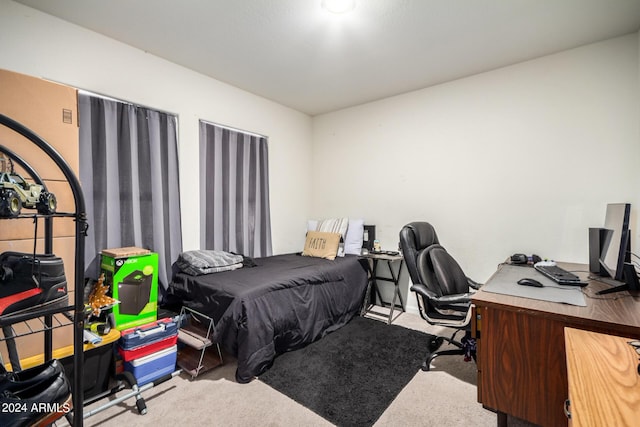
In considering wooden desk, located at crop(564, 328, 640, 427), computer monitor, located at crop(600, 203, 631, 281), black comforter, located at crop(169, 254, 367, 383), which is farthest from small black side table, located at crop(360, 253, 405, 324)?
wooden desk, located at crop(564, 328, 640, 427)

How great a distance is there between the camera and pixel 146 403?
69.9 inches

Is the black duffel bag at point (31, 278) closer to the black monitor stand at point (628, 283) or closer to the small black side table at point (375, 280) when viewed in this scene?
the black monitor stand at point (628, 283)

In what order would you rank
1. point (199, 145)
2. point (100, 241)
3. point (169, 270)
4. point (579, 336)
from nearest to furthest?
point (579, 336) < point (100, 241) < point (169, 270) < point (199, 145)

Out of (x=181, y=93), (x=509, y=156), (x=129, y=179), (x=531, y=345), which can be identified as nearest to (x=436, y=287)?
(x=531, y=345)

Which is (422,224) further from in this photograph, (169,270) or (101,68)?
(101,68)

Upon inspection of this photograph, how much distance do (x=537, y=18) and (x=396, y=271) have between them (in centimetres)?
262

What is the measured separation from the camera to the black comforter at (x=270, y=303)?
200 cm

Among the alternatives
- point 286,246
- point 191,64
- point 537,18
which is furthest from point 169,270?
point 537,18

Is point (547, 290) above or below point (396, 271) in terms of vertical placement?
above

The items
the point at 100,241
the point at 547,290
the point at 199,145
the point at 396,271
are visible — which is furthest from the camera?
the point at 396,271

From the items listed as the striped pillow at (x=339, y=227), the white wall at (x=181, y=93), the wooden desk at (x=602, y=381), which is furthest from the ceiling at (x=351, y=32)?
the wooden desk at (x=602, y=381)

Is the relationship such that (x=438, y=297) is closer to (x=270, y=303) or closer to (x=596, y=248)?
(x=596, y=248)

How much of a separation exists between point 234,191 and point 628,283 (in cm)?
319

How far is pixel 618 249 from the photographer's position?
1589mm
